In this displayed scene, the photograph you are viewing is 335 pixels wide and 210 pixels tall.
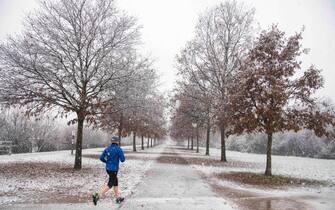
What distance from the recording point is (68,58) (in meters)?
16.3

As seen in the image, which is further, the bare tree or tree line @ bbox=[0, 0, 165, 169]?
the bare tree

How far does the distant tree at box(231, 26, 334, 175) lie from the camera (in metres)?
15.2

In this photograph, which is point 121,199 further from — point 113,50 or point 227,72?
point 227,72

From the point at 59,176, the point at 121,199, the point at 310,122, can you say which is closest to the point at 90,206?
the point at 121,199

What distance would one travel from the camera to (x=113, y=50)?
17.1m

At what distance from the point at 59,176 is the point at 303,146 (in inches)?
1930

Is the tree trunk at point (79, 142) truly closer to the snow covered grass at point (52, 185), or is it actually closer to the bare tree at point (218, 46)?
the snow covered grass at point (52, 185)

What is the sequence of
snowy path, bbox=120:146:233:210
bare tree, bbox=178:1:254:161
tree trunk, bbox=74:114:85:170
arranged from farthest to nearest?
bare tree, bbox=178:1:254:161, tree trunk, bbox=74:114:85:170, snowy path, bbox=120:146:233:210

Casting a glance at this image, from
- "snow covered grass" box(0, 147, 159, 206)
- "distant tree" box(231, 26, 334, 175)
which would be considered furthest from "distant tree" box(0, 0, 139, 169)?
"distant tree" box(231, 26, 334, 175)

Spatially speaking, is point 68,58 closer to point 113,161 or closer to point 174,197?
point 113,161

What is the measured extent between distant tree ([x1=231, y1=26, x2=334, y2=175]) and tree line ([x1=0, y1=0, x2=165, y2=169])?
5608 millimetres

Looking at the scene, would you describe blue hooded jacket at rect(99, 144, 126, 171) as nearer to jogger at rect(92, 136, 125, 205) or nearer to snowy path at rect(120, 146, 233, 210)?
jogger at rect(92, 136, 125, 205)

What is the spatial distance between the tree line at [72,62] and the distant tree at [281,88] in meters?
5.61

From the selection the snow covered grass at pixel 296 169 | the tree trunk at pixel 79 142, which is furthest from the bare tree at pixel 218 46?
the tree trunk at pixel 79 142
